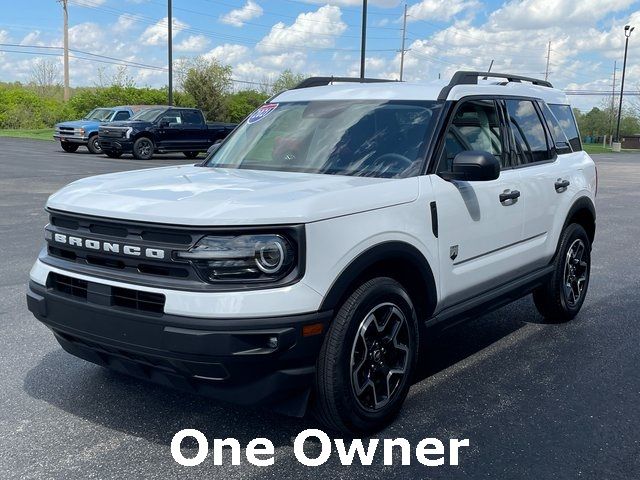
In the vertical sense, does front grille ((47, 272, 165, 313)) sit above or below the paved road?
above

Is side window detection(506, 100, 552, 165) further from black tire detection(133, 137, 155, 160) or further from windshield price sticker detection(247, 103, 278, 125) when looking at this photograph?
black tire detection(133, 137, 155, 160)

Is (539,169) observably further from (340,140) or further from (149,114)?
(149,114)

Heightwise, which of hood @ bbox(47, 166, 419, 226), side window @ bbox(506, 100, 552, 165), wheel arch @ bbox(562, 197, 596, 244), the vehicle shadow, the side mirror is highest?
side window @ bbox(506, 100, 552, 165)

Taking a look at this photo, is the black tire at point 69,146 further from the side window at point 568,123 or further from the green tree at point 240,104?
the side window at point 568,123

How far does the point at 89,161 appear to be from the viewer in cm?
2395

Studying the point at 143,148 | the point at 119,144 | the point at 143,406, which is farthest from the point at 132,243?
the point at 143,148

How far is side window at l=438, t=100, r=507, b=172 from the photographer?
4.53 metres

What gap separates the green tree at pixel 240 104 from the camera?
169ft

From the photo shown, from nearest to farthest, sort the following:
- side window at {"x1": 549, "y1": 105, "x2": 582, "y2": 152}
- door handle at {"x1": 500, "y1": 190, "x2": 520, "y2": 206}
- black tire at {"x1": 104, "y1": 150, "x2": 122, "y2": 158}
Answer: door handle at {"x1": 500, "y1": 190, "x2": 520, "y2": 206} < side window at {"x1": 549, "y1": 105, "x2": 582, "y2": 152} < black tire at {"x1": 104, "y1": 150, "x2": 122, "y2": 158}

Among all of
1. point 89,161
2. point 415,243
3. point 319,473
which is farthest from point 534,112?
point 89,161

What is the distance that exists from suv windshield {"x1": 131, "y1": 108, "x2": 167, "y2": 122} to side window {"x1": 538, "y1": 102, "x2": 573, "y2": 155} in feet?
70.9

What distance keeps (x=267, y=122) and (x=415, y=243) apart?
180 centimetres

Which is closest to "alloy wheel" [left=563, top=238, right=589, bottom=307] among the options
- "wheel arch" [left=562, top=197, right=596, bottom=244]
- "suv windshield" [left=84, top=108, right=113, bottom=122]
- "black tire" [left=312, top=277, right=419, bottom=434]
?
"wheel arch" [left=562, top=197, right=596, bottom=244]

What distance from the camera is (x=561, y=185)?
567 centimetres
